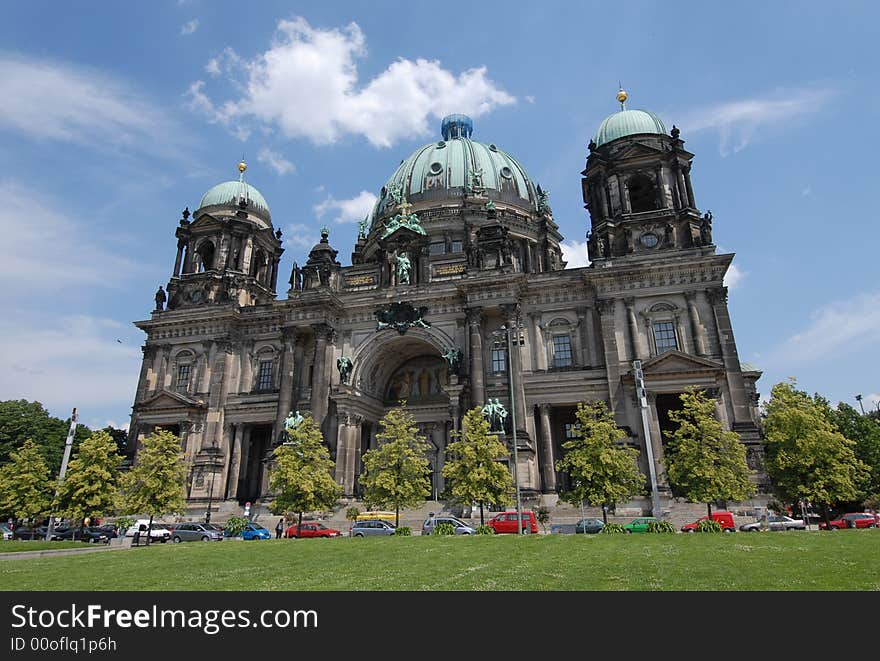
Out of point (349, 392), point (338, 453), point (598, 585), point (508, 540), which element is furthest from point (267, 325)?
point (598, 585)

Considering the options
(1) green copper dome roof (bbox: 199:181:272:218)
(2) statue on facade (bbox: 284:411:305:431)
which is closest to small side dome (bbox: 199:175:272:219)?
(1) green copper dome roof (bbox: 199:181:272:218)

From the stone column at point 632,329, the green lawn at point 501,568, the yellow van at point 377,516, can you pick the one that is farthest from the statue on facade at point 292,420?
the stone column at point 632,329

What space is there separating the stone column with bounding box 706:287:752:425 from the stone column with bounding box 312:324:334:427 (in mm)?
29416

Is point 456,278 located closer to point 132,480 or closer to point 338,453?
point 338,453

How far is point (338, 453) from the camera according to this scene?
43.0m

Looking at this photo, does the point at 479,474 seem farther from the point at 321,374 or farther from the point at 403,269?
the point at 403,269

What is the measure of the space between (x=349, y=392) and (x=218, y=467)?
12.6 metres

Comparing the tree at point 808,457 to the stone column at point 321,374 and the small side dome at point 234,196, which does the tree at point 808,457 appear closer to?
the stone column at point 321,374

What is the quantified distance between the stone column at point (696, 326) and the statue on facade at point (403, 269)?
73.1 feet

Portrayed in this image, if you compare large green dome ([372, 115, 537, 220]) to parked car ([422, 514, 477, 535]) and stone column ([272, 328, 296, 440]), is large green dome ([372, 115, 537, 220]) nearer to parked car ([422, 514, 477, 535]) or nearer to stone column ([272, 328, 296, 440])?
stone column ([272, 328, 296, 440])

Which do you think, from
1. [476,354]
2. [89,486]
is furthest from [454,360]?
[89,486]

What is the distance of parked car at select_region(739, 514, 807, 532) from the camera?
100 ft

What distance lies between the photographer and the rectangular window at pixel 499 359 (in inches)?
1698

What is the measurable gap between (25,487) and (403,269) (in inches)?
1226
